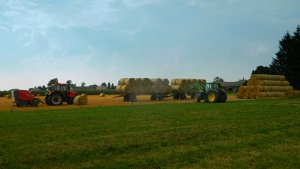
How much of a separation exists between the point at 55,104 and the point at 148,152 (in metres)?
25.1

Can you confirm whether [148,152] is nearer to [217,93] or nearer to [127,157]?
[127,157]

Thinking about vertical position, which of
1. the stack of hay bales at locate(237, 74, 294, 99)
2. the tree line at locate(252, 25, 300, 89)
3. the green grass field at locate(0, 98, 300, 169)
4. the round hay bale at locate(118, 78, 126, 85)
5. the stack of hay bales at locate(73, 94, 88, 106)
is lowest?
the green grass field at locate(0, 98, 300, 169)

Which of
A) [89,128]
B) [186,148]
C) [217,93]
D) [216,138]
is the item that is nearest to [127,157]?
[186,148]

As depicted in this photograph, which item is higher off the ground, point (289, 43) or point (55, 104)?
point (289, 43)

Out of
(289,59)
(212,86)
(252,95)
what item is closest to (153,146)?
(212,86)

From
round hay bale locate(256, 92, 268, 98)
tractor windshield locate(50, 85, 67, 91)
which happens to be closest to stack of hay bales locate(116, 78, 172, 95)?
tractor windshield locate(50, 85, 67, 91)

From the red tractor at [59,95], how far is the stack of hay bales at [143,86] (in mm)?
7098

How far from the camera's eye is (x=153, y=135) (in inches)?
443

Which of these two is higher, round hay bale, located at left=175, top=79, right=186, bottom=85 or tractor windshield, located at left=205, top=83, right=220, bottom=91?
round hay bale, located at left=175, top=79, right=186, bottom=85

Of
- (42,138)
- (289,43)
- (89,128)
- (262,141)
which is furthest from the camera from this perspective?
(289,43)

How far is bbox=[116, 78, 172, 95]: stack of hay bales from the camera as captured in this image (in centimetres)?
3966

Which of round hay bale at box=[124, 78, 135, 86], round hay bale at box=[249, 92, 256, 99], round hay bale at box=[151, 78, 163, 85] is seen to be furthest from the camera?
round hay bale at box=[249, 92, 256, 99]

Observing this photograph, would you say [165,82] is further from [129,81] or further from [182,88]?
[129,81]

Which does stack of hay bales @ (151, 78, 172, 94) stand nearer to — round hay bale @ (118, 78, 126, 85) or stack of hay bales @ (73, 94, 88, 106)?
round hay bale @ (118, 78, 126, 85)
